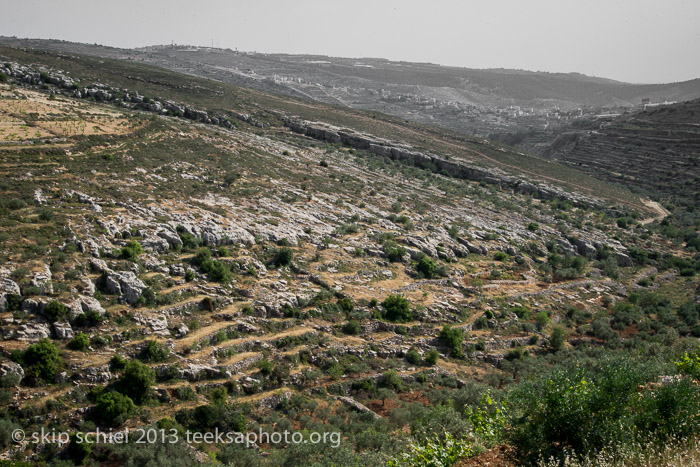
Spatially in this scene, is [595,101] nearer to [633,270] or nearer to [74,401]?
[633,270]

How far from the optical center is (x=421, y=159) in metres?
64.4

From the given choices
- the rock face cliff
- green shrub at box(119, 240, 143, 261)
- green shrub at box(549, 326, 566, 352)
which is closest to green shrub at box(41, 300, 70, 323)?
green shrub at box(119, 240, 143, 261)

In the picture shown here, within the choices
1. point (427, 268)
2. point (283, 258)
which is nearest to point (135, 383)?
point (283, 258)

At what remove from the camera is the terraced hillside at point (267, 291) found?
14.0 metres

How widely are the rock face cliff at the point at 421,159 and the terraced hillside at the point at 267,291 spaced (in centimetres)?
791

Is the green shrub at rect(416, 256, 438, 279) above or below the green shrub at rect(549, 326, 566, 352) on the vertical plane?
above

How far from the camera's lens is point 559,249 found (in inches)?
1614

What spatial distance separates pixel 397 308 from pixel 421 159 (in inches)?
1756

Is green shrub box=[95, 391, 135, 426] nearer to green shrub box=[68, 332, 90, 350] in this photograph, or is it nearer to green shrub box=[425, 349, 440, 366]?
green shrub box=[68, 332, 90, 350]

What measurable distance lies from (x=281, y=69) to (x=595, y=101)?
144598 mm

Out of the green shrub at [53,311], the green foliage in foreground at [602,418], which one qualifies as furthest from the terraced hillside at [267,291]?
the green foliage in foreground at [602,418]

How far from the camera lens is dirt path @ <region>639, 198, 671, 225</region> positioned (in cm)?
Answer: 5333

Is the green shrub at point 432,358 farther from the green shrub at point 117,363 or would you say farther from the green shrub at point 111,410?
the green shrub at point 117,363

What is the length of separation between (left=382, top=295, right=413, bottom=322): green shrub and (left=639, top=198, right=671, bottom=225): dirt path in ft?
146
